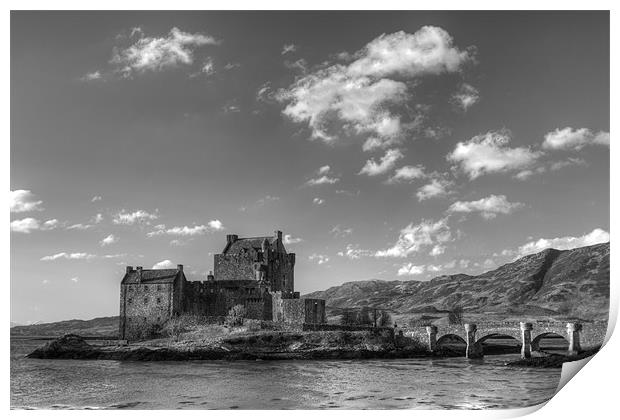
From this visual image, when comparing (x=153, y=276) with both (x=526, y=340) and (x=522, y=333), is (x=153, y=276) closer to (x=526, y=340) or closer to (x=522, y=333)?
(x=522, y=333)

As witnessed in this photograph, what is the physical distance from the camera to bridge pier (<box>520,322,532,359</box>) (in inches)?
1149

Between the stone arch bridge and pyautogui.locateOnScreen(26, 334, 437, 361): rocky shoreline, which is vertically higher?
the stone arch bridge

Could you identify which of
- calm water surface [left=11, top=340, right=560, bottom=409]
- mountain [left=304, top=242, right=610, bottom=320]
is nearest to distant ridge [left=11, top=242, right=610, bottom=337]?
mountain [left=304, top=242, right=610, bottom=320]

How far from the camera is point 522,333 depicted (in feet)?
97.8

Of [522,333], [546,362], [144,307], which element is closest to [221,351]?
[144,307]

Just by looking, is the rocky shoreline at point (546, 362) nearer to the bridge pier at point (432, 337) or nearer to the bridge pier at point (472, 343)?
the bridge pier at point (472, 343)

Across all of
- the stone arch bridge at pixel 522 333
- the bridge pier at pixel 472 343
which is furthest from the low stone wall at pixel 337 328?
the bridge pier at pixel 472 343

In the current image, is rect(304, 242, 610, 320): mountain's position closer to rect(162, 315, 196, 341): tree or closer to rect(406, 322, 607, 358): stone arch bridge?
rect(406, 322, 607, 358): stone arch bridge

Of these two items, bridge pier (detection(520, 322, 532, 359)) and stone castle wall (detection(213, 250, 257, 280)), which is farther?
stone castle wall (detection(213, 250, 257, 280))

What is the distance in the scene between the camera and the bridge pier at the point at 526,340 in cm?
2919

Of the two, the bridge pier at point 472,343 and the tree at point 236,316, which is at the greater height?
the tree at point 236,316

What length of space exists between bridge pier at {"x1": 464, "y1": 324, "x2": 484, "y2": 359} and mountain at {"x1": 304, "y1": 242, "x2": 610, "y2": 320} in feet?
96.6

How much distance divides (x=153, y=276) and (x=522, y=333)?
53.8ft

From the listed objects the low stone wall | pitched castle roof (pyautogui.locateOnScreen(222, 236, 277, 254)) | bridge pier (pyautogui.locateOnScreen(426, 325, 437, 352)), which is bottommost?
bridge pier (pyautogui.locateOnScreen(426, 325, 437, 352))
